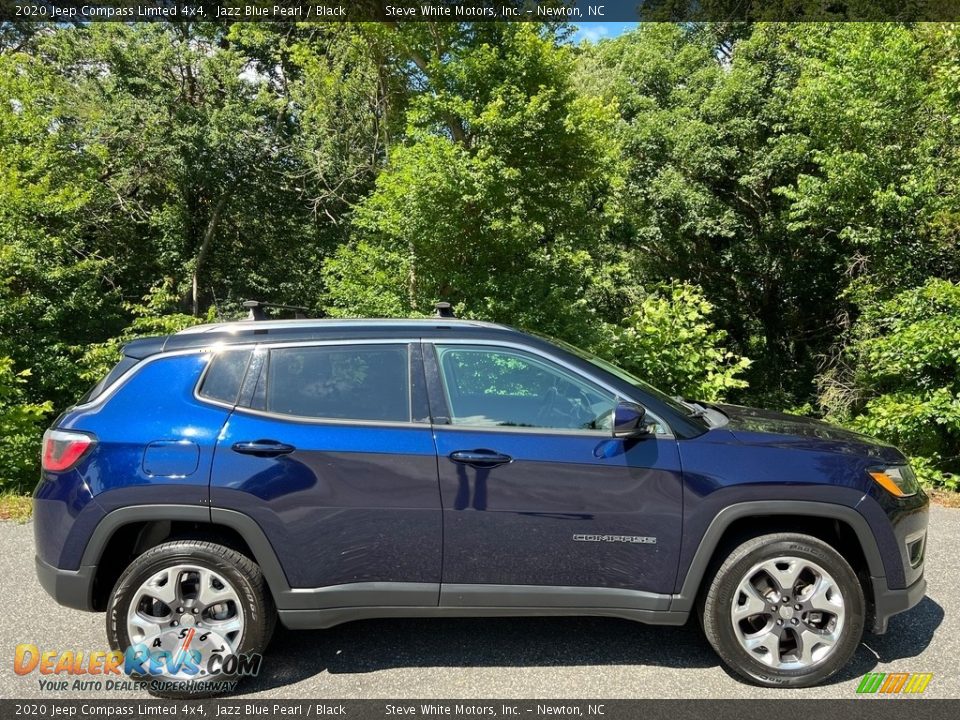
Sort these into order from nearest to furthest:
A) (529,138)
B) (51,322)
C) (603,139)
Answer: (529,138) < (603,139) < (51,322)

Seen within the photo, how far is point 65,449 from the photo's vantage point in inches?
128

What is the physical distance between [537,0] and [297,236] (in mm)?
10148

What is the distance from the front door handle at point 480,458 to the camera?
3.20 meters

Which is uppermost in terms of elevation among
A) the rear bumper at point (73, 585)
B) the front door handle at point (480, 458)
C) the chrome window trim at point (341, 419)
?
the chrome window trim at point (341, 419)

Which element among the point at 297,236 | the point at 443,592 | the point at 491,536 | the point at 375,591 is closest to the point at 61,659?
the point at 375,591

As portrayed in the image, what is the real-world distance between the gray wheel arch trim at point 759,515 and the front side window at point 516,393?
2.30 ft

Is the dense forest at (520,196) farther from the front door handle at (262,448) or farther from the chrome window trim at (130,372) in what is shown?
the front door handle at (262,448)

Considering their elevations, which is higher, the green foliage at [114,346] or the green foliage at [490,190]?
the green foliage at [490,190]

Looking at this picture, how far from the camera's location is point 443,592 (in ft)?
10.6

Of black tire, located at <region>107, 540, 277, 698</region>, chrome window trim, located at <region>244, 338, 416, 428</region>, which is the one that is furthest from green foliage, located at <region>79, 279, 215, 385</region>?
black tire, located at <region>107, 540, 277, 698</region>

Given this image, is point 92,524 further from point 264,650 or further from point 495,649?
point 495,649

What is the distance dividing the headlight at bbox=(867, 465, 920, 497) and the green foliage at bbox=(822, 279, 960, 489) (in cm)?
632

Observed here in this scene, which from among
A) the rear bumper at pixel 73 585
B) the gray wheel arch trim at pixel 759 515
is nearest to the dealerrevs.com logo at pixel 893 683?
the gray wheel arch trim at pixel 759 515

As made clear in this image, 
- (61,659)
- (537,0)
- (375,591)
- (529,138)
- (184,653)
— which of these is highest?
(537,0)
